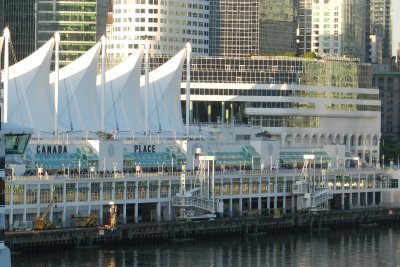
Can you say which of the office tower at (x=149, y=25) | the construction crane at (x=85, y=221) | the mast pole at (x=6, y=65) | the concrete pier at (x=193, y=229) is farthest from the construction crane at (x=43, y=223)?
the office tower at (x=149, y=25)

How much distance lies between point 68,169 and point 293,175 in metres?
24.4

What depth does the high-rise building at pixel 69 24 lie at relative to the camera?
185000 millimetres

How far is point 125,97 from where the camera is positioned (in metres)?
132

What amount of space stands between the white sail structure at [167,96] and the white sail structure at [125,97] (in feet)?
16.7

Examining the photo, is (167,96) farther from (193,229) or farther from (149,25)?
(149,25)

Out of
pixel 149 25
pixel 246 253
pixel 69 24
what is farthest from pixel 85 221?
pixel 149 25

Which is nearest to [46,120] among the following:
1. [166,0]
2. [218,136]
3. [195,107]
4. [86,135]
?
[86,135]

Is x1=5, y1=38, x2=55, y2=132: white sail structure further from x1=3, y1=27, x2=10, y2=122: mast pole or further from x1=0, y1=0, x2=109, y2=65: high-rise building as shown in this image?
x1=0, y1=0, x2=109, y2=65: high-rise building

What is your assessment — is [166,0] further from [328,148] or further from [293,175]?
[293,175]

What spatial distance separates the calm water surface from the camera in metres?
92.5

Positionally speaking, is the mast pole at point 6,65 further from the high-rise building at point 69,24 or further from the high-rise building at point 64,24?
the high-rise building at point 69,24

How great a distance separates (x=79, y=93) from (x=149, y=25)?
67.8 metres

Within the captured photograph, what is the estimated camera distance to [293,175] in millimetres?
127000

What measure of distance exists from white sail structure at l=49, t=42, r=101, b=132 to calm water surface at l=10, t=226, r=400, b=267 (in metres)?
20.7
